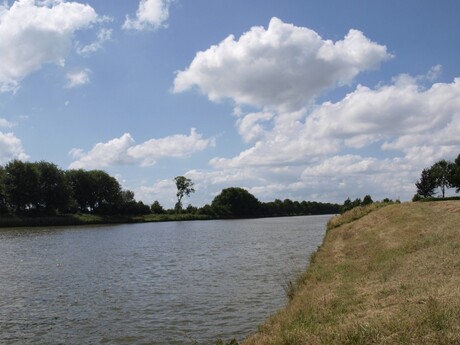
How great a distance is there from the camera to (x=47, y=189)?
109 m

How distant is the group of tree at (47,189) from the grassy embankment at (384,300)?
307 feet

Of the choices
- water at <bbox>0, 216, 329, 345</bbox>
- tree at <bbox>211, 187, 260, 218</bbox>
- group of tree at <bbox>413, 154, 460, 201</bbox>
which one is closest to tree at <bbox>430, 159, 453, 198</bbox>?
group of tree at <bbox>413, 154, 460, 201</bbox>

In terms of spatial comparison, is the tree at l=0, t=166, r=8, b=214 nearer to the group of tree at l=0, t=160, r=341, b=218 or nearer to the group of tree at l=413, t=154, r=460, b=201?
the group of tree at l=0, t=160, r=341, b=218

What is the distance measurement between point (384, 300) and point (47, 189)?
108730 mm

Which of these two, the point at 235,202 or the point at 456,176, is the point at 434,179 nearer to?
the point at 456,176

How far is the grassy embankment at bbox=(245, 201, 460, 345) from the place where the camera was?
893 centimetres

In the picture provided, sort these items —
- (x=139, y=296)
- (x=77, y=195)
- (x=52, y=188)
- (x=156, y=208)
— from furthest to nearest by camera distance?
Result: (x=156, y=208), (x=77, y=195), (x=52, y=188), (x=139, y=296)

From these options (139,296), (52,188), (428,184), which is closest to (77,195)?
(52,188)

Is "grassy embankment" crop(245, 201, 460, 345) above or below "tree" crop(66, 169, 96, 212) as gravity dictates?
below

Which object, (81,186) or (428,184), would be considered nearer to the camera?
(428,184)

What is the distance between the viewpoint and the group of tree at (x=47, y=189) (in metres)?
102

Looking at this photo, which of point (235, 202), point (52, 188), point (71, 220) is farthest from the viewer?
point (235, 202)

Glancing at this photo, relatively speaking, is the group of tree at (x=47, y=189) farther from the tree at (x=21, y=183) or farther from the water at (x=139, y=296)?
the water at (x=139, y=296)

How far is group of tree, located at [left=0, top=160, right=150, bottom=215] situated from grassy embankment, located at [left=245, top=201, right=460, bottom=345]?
9362cm
